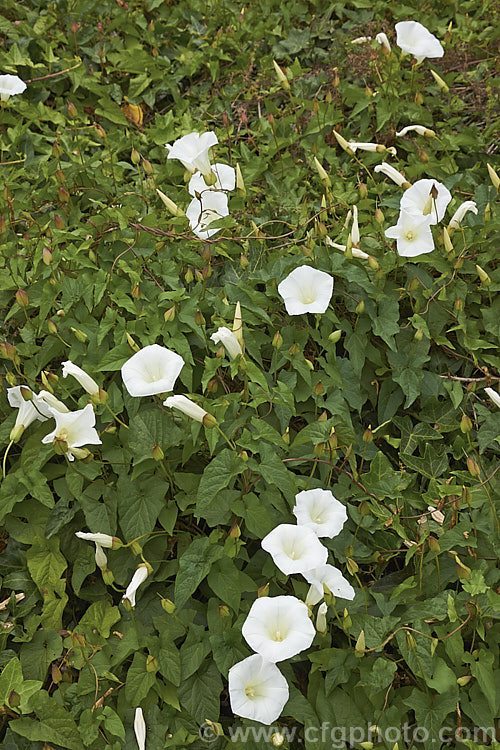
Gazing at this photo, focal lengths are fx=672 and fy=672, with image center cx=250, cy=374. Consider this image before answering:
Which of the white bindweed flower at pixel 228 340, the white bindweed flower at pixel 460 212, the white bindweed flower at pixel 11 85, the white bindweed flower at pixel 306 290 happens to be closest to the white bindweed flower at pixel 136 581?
the white bindweed flower at pixel 228 340

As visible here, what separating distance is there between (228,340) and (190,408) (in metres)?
0.28

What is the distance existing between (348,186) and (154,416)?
5.12 ft

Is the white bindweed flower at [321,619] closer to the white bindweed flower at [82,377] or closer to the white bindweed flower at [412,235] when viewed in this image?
the white bindweed flower at [82,377]

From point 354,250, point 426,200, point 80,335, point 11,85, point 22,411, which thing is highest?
point 11,85

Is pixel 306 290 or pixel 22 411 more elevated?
pixel 306 290

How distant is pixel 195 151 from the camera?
2910mm

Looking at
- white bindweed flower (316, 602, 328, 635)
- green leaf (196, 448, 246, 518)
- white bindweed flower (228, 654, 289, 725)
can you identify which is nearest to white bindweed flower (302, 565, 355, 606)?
white bindweed flower (316, 602, 328, 635)

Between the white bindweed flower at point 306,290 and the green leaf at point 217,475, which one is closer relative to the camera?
the green leaf at point 217,475

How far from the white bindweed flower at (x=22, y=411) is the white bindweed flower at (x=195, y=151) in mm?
1205

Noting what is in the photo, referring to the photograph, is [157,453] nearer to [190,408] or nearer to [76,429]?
[190,408]

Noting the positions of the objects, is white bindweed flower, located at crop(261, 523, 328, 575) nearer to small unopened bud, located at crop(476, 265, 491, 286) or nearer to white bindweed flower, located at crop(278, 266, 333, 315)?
white bindweed flower, located at crop(278, 266, 333, 315)

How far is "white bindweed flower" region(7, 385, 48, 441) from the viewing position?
225cm

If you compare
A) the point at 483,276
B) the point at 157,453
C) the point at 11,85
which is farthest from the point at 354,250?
the point at 11,85

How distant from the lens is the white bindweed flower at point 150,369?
2027 mm
